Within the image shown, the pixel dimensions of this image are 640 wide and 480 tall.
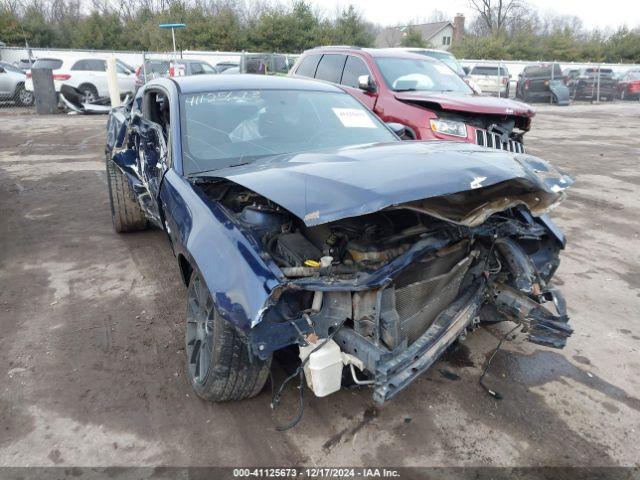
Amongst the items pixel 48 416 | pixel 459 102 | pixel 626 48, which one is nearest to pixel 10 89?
pixel 459 102

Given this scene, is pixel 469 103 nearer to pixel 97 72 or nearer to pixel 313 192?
pixel 313 192

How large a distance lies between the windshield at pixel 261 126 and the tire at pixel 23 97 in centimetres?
1702

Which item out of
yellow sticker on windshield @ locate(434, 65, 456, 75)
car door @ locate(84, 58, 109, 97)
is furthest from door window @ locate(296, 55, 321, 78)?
car door @ locate(84, 58, 109, 97)

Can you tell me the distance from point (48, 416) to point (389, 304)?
1912 millimetres

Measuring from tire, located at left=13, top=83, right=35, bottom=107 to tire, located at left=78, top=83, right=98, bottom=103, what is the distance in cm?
225

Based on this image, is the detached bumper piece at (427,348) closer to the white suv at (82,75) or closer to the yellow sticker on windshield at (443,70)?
the yellow sticker on windshield at (443,70)

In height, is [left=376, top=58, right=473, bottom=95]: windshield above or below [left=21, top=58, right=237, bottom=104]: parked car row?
below

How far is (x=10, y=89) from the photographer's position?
55.1 ft

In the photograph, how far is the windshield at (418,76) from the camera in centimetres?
699

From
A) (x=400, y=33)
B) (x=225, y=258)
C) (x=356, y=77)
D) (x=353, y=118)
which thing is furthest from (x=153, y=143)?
(x=400, y=33)

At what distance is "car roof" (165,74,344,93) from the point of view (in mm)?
3602

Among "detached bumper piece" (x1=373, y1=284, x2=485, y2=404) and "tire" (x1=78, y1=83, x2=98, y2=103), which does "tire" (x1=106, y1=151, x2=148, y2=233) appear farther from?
"tire" (x1=78, y1=83, x2=98, y2=103)

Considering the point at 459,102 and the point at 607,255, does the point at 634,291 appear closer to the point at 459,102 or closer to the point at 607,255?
the point at 607,255

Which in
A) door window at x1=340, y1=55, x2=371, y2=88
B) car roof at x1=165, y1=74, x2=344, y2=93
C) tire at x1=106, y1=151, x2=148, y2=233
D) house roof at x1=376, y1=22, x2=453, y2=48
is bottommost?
tire at x1=106, y1=151, x2=148, y2=233
